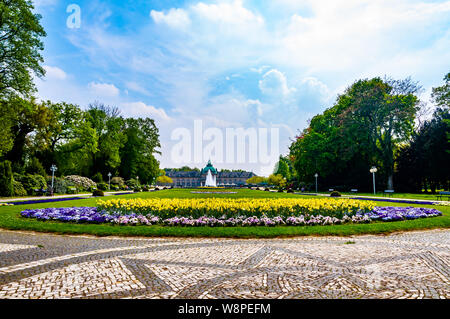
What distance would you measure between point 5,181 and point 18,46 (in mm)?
10629

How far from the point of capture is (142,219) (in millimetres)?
9164

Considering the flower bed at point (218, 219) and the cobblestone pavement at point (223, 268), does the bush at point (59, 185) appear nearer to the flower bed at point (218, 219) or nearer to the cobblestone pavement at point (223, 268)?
the flower bed at point (218, 219)

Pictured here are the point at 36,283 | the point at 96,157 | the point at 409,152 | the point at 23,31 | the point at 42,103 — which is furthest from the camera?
the point at 96,157

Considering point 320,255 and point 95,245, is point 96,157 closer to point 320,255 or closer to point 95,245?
point 95,245

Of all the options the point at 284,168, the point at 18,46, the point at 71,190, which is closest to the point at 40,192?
the point at 71,190

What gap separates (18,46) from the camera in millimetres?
20016

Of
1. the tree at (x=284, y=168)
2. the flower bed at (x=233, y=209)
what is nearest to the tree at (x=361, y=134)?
the flower bed at (x=233, y=209)

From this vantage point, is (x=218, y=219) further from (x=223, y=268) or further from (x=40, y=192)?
(x=40, y=192)

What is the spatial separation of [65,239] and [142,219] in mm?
2655

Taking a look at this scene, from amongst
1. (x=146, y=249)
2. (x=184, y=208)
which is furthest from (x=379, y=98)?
(x=146, y=249)

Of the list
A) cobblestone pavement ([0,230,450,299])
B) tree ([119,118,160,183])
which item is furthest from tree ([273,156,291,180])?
cobblestone pavement ([0,230,450,299])

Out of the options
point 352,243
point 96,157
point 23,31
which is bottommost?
point 352,243

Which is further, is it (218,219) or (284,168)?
(284,168)
